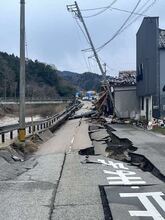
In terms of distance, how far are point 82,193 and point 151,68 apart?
128 feet

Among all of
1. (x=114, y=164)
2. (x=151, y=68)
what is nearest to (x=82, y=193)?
(x=114, y=164)

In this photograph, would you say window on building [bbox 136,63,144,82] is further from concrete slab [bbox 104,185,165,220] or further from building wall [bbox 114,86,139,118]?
concrete slab [bbox 104,185,165,220]

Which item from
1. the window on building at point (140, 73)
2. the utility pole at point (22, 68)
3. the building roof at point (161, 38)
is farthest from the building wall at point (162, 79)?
the utility pole at point (22, 68)

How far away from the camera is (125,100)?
63062 mm

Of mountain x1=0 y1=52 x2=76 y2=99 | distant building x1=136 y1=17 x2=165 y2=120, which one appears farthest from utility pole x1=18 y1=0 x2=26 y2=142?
mountain x1=0 y1=52 x2=76 y2=99

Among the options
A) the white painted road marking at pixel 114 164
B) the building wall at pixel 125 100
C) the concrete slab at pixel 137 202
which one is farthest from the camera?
the building wall at pixel 125 100

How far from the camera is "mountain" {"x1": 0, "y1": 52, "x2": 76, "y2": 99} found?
17000 centimetres

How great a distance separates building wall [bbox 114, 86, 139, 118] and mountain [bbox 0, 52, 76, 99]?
10482cm

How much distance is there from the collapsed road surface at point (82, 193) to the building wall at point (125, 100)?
1828 inches

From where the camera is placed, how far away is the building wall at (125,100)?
61500 mm

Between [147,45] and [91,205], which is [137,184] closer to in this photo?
[91,205]

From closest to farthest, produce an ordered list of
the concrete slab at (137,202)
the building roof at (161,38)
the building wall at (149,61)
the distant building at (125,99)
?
1. the concrete slab at (137,202)
2. the building roof at (161,38)
3. the building wall at (149,61)
4. the distant building at (125,99)

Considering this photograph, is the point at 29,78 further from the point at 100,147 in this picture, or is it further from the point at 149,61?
the point at 100,147

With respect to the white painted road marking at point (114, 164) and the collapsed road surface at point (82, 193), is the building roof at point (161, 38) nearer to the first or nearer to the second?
the white painted road marking at point (114, 164)
